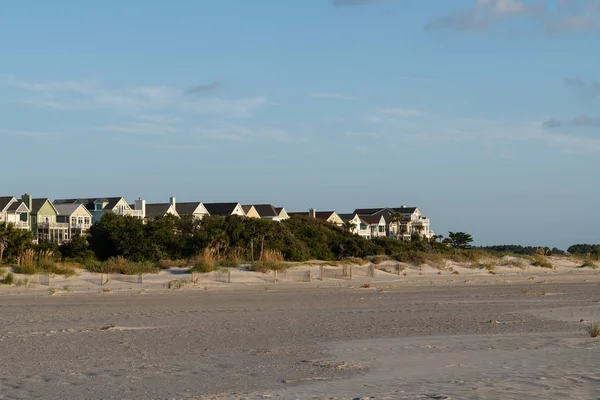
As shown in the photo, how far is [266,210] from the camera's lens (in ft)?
302

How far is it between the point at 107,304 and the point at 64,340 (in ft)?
25.7

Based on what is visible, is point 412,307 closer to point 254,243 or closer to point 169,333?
point 169,333

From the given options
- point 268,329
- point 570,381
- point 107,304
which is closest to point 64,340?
point 268,329

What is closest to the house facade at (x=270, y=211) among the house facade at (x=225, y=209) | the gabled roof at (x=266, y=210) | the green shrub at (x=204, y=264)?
the gabled roof at (x=266, y=210)

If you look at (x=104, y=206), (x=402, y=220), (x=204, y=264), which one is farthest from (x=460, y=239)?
(x=204, y=264)

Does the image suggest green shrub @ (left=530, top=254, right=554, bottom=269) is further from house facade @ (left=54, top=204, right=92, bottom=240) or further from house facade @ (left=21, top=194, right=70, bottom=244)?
house facade @ (left=54, top=204, right=92, bottom=240)

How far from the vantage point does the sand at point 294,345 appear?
32.3 ft

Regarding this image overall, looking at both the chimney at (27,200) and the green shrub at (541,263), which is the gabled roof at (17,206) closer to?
the chimney at (27,200)

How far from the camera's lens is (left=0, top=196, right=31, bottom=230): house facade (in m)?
71.5

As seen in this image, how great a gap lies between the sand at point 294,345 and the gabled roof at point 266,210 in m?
63.2

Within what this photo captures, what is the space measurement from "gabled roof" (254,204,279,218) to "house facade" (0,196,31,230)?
26594 mm

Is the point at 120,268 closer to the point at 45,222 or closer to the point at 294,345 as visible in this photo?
the point at 294,345

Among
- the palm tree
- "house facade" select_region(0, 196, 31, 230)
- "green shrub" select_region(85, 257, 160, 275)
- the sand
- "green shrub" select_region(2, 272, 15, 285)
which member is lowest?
the sand

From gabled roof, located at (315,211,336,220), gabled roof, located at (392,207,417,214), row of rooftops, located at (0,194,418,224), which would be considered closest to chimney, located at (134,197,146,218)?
row of rooftops, located at (0,194,418,224)
